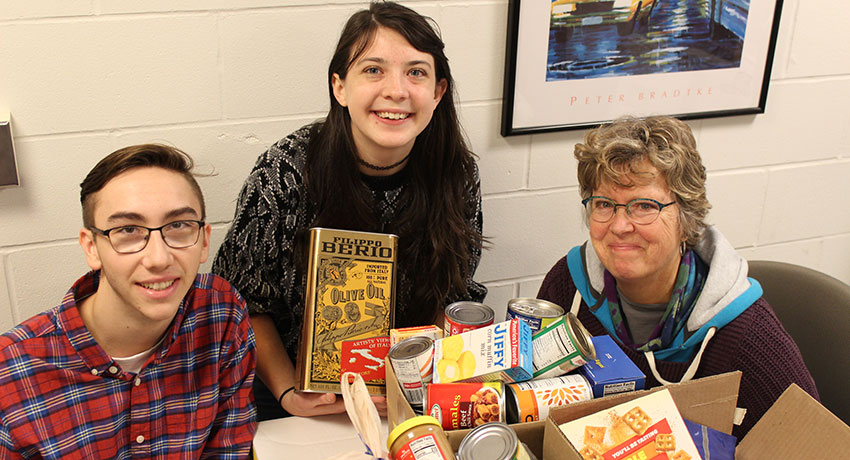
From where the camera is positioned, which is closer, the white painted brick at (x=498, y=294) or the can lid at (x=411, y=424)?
the can lid at (x=411, y=424)

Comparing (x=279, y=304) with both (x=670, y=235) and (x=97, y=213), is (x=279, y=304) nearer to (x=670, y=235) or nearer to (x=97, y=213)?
(x=97, y=213)

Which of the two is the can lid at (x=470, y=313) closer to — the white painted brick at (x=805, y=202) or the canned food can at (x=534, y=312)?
the canned food can at (x=534, y=312)

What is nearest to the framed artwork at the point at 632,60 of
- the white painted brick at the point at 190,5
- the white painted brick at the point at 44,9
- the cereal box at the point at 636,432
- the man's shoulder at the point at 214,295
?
the white painted brick at the point at 190,5

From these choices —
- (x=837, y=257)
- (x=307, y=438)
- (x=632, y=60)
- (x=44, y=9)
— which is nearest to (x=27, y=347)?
(x=307, y=438)

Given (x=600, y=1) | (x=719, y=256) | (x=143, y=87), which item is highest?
(x=600, y=1)

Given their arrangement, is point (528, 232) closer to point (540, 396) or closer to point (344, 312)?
point (344, 312)

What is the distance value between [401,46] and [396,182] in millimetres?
303

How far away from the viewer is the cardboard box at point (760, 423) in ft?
2.98

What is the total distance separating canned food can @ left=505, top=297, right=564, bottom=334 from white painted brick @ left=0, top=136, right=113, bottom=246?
3.63 ft

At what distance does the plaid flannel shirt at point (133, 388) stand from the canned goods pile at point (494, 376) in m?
0.41

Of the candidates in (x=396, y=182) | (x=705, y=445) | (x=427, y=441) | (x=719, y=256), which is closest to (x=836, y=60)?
(x=719, y=256)

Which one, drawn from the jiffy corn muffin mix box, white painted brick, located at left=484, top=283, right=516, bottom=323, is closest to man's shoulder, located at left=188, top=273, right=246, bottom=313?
the jiffy corn muffin mix box

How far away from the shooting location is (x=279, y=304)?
1565 millimetres

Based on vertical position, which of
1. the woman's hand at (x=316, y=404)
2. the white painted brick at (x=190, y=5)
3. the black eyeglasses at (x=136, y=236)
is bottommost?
the woman's hand at (x=316, y=404)
